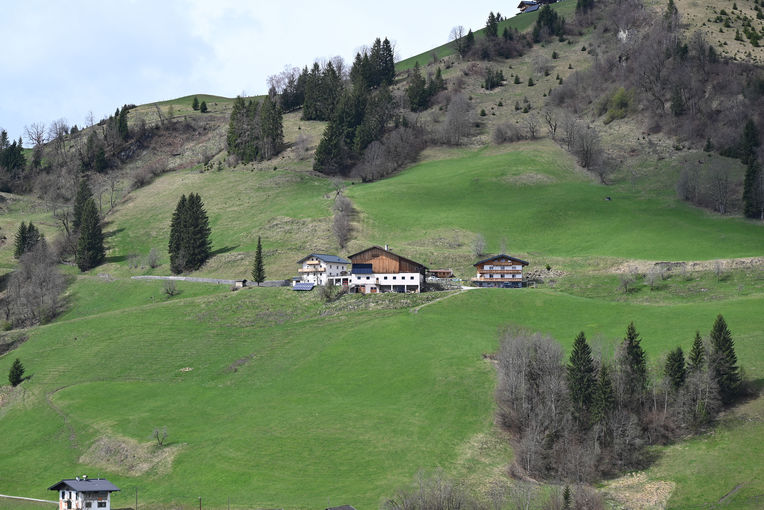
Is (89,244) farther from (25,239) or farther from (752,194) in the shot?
(752,194)

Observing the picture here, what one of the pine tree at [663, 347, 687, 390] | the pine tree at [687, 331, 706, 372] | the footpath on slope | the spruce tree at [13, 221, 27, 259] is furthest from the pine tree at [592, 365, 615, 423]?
the spruce tree at [13, 221, 27, 259]

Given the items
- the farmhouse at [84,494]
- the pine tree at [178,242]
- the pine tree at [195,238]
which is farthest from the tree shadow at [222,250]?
the farmhouse at [84,494]

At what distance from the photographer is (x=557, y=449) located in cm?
7906

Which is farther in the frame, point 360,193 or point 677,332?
point 360,193

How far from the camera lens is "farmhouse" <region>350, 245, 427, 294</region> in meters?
129

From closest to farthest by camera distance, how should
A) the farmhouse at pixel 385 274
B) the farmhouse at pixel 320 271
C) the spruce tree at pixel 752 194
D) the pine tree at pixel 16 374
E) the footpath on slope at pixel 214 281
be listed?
the pine tree at pixel 16 374 < the farmhouse at pixel 385 274 < the farmhouse at pixel 320 271 < the footpath on slope at pixel 214 281 < the spruce tree at pixel 752 194

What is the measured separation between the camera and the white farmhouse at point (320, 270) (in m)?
132

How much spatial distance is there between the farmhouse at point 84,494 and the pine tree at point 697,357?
60.8m

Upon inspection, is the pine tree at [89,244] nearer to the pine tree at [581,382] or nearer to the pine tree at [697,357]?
the pine tree at [581,382]

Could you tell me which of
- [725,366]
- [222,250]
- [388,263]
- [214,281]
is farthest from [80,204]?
[725,366]

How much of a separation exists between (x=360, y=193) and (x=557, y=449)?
111 m

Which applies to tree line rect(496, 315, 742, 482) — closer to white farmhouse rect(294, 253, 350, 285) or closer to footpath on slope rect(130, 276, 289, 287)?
white farmhouse rect(294, 253, 350, 285)

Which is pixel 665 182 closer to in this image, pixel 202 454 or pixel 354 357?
pixel 354 357

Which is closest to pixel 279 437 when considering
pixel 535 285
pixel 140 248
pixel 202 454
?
pixel 202 454
